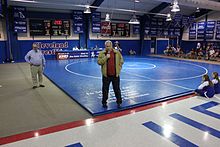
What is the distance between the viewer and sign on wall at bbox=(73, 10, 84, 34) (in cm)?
1442

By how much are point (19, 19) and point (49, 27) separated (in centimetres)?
204

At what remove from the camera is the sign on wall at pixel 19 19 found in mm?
12305

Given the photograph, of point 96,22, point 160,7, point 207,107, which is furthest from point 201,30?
point 207,107

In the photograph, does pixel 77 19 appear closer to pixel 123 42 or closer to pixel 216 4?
pixel 123 42

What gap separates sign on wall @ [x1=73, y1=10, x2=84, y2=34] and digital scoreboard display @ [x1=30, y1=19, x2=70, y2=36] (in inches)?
20.6

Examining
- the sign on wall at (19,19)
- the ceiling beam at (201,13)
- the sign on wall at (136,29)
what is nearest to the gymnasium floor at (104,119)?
the sign on wall at (19,19)

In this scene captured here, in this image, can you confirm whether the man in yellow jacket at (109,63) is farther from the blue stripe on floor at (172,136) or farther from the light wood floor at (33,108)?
the blue stripe on floor at (172,136)

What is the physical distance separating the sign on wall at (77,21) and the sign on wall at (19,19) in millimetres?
3469

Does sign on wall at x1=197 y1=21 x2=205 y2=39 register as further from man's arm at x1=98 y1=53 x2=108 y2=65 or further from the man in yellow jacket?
man's arm at x1=98 y1=53 x2=108 y2=65

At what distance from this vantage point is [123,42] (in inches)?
688

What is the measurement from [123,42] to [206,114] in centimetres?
1361

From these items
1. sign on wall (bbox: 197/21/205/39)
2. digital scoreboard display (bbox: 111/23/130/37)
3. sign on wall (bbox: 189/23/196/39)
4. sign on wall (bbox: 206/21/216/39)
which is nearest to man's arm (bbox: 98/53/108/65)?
digital scoreboard display (bbox: 111/23/130/37)

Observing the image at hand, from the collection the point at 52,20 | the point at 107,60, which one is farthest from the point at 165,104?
the point at 52,20

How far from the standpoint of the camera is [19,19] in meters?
12.5
